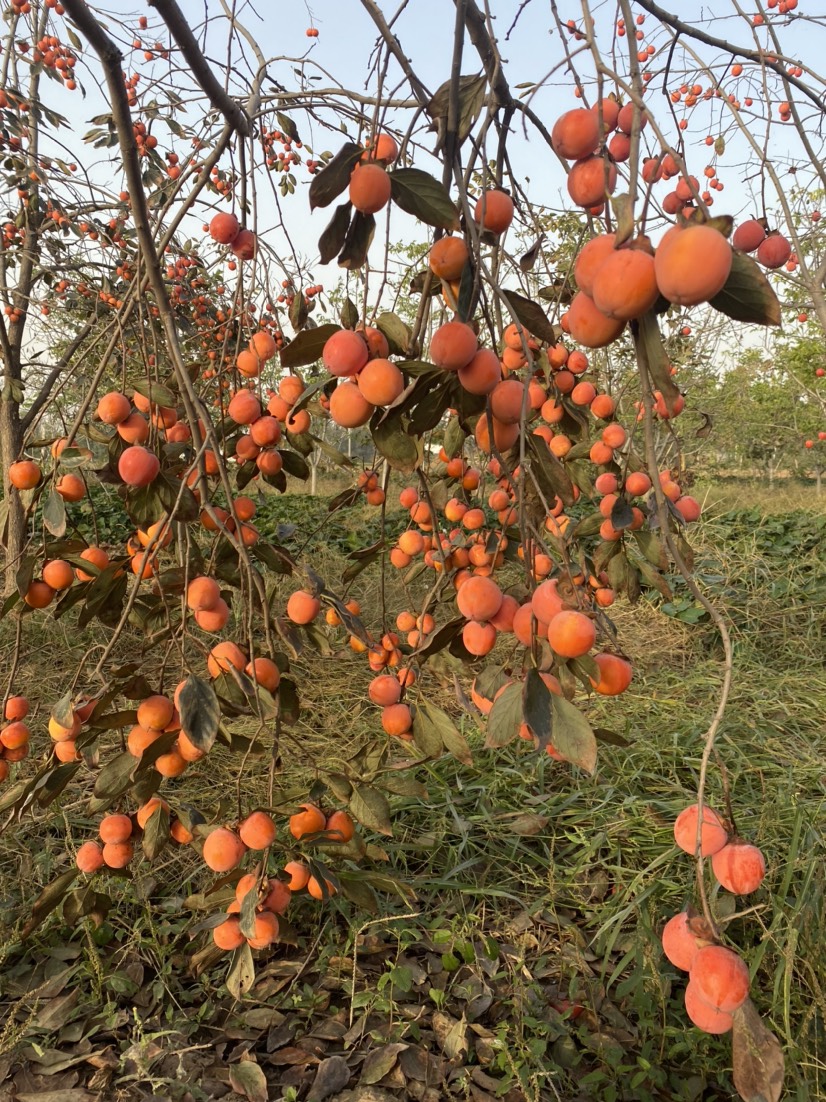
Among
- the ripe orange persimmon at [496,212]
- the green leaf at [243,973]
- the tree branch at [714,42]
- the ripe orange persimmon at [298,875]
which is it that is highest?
the tree branch at [714,42]

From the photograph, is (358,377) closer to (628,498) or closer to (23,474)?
(23,474)

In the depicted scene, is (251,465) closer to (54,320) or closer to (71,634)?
(71,634)

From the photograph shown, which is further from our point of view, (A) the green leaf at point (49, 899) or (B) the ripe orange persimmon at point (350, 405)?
(A) the green leaf at point (49, 899)

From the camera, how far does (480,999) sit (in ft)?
4.51

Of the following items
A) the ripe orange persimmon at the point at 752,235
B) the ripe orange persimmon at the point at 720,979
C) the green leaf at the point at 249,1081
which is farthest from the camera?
the green leaf at the point at 249,1081

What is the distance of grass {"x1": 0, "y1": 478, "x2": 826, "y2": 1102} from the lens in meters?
1.23

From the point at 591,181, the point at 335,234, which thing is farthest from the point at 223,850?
the point at 591,181

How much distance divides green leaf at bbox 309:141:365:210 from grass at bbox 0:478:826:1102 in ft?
2.00

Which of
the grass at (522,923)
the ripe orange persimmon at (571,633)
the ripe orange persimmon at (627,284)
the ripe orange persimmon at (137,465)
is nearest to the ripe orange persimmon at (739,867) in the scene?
the grass at (522,923)

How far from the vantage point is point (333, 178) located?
627mm

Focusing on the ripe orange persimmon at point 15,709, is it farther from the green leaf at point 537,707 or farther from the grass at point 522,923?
the green leaf at point 537,707

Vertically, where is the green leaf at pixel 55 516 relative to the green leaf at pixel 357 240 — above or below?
below

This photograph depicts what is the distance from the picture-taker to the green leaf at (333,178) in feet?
2.01

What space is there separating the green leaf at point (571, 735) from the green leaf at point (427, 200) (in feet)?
1.46
